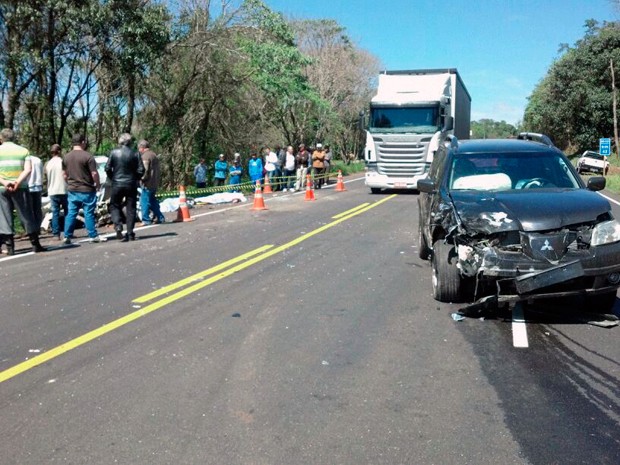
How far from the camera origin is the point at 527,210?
19.2 ft

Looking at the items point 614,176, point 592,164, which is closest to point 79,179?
point 614,176

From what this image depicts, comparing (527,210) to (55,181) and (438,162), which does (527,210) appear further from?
(55,181)

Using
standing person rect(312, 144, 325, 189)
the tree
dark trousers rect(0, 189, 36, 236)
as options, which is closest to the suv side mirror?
dark trousers rect(0, 189, 36, 236)

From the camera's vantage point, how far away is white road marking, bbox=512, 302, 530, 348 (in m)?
5.40

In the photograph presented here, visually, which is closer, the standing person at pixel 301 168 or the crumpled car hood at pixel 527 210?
the crumpled car hood at pixel 527 210

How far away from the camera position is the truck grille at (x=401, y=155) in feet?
69.1

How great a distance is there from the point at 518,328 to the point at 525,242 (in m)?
0.83

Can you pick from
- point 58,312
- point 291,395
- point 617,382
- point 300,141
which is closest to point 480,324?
point 617,382

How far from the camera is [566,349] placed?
523 centimetres

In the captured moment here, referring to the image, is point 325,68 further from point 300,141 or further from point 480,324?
point 480,324

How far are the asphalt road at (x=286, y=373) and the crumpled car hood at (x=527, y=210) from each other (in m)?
0.98

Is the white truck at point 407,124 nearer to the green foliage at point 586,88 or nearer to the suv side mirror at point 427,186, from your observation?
the suv side mirror at point 427,186

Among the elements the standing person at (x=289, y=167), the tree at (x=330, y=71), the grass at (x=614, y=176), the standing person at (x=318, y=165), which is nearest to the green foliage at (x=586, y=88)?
the grass at (x=614, y=176)

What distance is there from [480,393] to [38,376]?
10.8 feet
